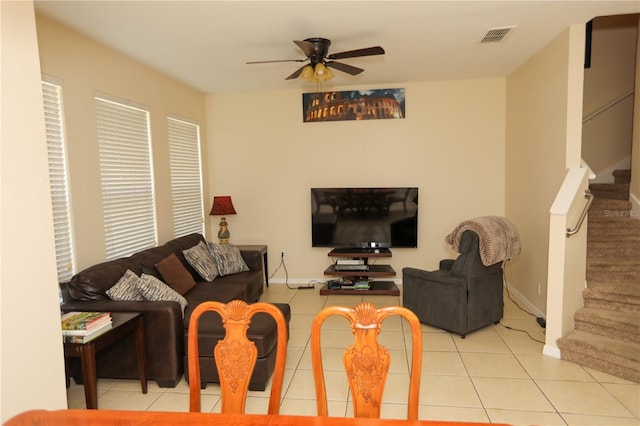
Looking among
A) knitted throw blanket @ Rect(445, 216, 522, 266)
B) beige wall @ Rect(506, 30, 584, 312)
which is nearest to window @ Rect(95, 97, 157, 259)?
knitted throw blanket @ Rect(445, 216, 522, 266)

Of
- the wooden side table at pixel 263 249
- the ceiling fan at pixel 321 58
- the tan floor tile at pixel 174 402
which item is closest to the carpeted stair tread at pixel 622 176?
the ceiling fan at pixel 321 58

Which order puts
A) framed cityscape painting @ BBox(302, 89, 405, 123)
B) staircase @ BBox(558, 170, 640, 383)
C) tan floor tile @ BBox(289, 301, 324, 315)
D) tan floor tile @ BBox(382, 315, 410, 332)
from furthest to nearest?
framed cityscape painting @ BBox(302, 89, 405, 123) → tan floor tile @ BBox(289, 301, 324, 315) → tan floor tile @ BBox(382, 315, 410, 332) → staircase @ BBox(558, 170, 640, 383)

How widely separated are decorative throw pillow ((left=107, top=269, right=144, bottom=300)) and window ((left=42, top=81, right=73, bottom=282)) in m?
0.48

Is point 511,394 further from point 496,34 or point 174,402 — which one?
point 496,34

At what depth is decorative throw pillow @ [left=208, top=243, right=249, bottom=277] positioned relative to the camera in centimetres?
488

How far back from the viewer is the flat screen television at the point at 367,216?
18.3ft

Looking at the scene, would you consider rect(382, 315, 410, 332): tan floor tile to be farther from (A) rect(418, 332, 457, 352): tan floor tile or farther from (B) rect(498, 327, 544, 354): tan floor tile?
(B) rect(498, 327, 544, 354): tan floor tile

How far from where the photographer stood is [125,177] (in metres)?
4.07

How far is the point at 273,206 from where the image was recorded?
6.07m

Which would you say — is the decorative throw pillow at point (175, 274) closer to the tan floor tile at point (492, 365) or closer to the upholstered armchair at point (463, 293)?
the upholstered armchair at point (463, 293)

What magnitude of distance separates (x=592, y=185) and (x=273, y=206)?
14.1 feet

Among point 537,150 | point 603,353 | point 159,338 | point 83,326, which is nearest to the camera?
point 83,326

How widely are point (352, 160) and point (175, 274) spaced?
3004mm

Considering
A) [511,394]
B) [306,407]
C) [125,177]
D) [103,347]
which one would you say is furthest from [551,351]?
[125,177]
